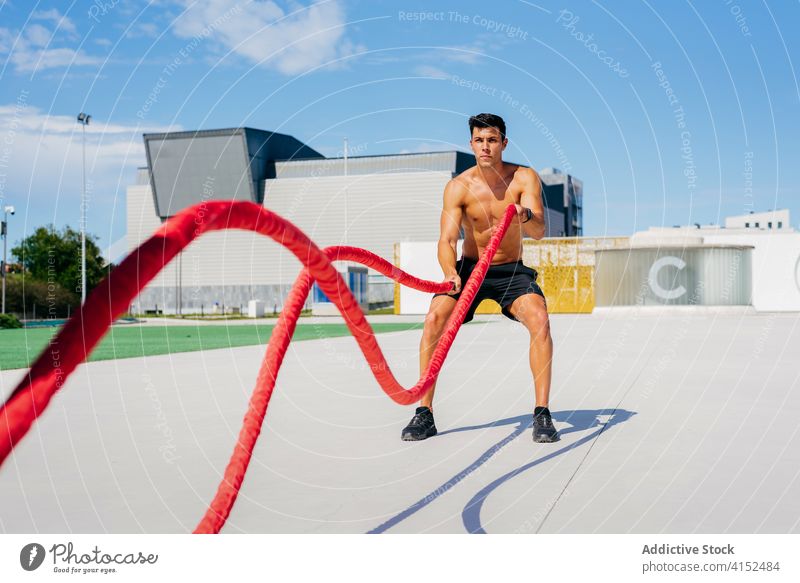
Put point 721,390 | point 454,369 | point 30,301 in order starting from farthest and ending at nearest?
point 30,301 < point 454,369 < point 721,390

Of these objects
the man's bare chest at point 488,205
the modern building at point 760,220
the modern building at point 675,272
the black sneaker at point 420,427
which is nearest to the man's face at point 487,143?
the man's bare chest at point 488,205

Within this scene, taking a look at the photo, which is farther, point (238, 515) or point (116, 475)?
point (116, 475)

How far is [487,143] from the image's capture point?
5.62 metres

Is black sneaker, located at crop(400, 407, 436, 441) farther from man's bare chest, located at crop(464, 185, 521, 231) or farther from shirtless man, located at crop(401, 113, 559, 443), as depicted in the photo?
man's bare chest, located at crop(464, 185, 521, 231)

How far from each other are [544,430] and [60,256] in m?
53.2

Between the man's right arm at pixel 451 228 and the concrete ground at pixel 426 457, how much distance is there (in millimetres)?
1183

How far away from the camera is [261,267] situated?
63750 mm

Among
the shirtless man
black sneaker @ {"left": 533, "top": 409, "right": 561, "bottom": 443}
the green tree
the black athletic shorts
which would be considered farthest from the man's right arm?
the green tree

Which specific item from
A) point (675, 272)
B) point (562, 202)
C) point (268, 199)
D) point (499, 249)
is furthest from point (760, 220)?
point (499, 249)

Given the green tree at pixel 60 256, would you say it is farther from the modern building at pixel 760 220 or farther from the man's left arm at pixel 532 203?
the modern building at pixel 760 220

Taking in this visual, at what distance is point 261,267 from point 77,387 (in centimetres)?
5598
